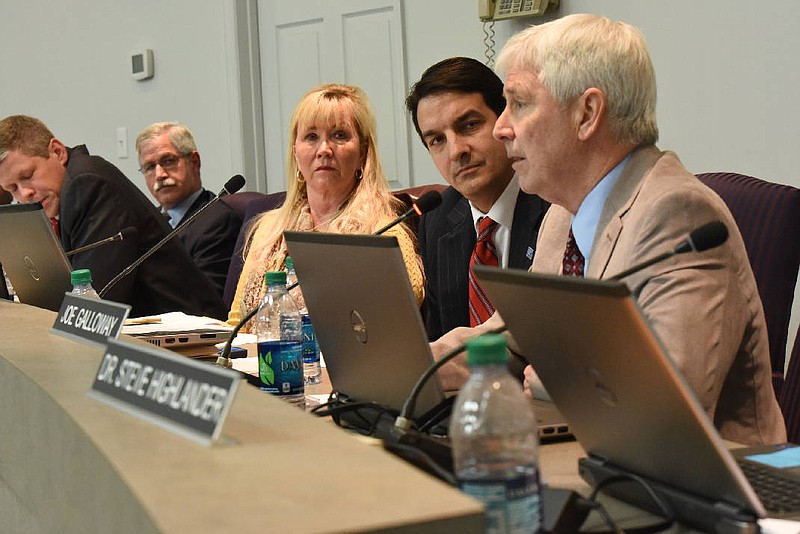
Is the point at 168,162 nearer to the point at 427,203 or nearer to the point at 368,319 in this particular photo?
the point at 427,203

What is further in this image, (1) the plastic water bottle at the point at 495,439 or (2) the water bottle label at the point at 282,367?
(2) the water bottle label at the point at 282,367

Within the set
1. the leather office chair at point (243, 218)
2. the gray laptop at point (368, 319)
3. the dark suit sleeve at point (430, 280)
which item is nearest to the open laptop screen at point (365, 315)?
the gray laptop at point (368, 319)

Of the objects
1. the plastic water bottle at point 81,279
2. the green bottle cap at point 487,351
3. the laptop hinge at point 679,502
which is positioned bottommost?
the laptop hinge at point 679,502

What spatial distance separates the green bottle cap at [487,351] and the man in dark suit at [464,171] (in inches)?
65.2

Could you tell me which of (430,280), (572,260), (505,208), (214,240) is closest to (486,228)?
(505,208)

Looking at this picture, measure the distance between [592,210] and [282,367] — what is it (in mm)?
578

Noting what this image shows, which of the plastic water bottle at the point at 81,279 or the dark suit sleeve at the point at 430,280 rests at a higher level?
the plastic water bottle at the point at 81,279

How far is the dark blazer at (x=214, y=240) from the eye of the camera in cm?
434

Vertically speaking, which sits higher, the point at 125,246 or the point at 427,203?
the point at 427,203

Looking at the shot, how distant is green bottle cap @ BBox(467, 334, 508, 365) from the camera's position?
3.04 ft

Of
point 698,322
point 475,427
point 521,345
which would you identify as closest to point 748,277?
point 698,322

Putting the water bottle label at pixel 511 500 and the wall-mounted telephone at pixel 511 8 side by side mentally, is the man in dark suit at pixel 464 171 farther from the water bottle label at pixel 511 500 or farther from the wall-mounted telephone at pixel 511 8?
the water bottle label at pixel 511 500

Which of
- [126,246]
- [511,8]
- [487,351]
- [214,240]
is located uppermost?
[511,8]

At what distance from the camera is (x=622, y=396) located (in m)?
1.06
